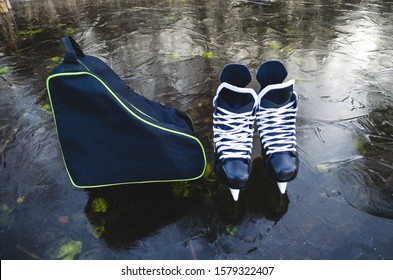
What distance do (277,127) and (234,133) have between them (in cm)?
24

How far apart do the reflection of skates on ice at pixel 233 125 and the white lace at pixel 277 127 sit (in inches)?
3.0

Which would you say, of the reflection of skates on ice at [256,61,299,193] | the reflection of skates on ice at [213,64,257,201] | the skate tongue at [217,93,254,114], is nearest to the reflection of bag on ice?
the reflection of skates on ice at [213,64,257,201]

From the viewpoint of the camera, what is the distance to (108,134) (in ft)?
4.74

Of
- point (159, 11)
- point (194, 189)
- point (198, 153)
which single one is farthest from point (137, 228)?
point (159, 11)

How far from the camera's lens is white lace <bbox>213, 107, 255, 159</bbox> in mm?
1590

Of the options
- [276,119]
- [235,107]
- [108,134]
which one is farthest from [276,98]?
[108,134]

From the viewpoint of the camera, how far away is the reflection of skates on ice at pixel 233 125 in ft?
5.08

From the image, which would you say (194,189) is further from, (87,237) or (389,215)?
(389,215)

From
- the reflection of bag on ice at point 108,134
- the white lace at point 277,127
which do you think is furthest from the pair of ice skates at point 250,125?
the reflection of bag on ice at point 108,134

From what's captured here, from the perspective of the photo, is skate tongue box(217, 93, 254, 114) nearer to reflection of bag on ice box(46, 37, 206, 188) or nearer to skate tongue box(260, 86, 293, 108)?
skate tongue box(260, 86, 293, 108)

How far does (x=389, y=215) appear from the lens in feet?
5.00

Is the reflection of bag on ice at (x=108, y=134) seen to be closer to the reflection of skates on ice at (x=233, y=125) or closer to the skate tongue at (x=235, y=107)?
the reflection of skates on ice at (x=233, y=125)

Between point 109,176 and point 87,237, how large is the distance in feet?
0.99

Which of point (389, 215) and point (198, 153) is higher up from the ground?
point (198, 153)
